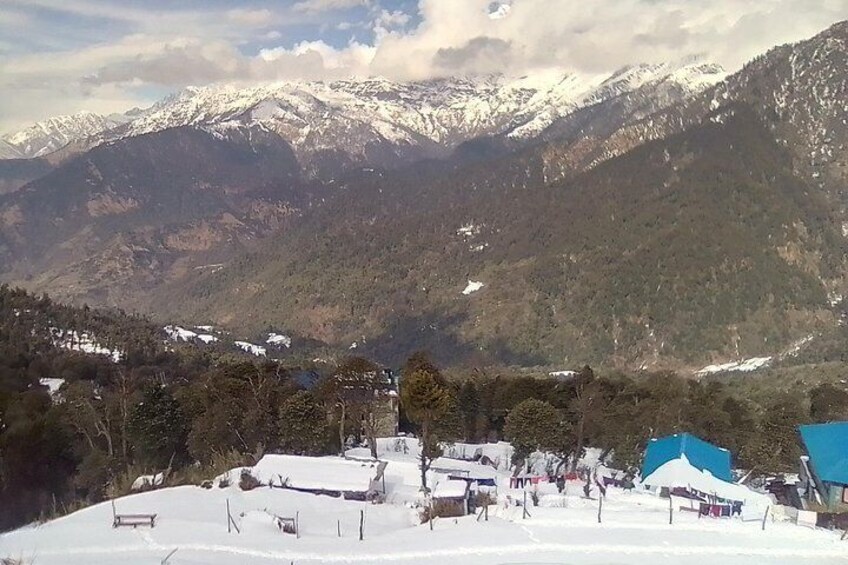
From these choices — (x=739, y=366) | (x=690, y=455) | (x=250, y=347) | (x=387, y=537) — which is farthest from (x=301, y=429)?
(x=250, y=347)

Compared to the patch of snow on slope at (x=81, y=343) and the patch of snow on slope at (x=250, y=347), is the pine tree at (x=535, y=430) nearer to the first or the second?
the patch of snow on slope at (x=81, y=343)

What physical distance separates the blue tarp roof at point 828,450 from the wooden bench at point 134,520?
115 feet

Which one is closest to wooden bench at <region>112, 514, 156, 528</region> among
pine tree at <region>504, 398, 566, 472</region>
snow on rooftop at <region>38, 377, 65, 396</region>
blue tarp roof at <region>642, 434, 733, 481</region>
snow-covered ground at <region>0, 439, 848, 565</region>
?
snow-covered ground at <region>0, 439, 848, 565</region>

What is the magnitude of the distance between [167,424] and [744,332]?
146659mm

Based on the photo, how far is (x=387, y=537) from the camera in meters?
25.6

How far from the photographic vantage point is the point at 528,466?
52.8 meters

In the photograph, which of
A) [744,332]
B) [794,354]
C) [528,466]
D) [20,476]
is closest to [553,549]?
[528,466]

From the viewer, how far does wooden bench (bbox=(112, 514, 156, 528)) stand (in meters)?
25.1

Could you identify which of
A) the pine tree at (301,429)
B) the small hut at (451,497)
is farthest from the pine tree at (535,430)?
the small hut at (451,497)

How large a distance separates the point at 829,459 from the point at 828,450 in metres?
0.86

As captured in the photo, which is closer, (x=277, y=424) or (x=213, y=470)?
(x=213, y=470)

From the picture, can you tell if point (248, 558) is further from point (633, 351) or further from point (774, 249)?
point (774, 249)

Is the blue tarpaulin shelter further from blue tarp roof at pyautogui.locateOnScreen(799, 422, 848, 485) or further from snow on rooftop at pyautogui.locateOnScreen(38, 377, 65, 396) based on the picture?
snow on rooftop at pyautogui.locateOnScreen(38, 377, 65, 396)

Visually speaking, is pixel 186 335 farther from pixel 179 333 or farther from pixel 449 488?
pixel 449 488
